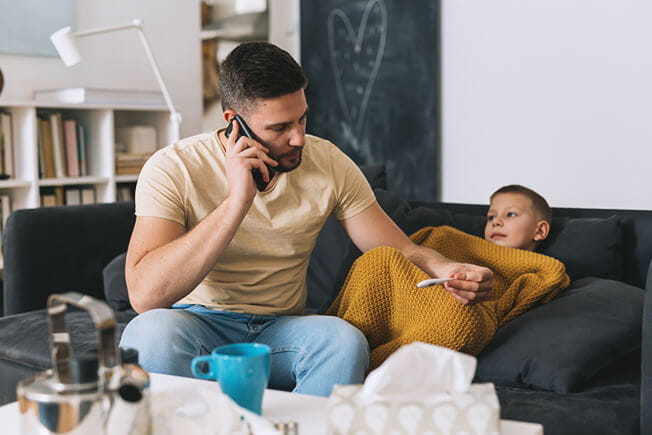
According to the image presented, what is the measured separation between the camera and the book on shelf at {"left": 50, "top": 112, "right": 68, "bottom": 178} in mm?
3223

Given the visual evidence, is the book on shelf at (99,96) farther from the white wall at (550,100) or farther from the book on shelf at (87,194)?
the white wall at (550,100)

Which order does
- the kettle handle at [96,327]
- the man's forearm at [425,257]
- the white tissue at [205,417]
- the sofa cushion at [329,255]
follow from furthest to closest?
the sofa cushion at [329,255] → the man's forearm at [425,257] → the white tissue at [205,417] → the kettle handle at [96,327]

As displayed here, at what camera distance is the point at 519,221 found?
6.80 ft

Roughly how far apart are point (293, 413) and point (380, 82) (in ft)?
9.20

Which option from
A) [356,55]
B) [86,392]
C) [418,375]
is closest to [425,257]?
[418,375]

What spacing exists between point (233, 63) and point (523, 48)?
1.94 metres

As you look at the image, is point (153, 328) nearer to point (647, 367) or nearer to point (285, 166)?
point (285, 166)

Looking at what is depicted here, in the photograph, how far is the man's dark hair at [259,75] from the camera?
168 cm

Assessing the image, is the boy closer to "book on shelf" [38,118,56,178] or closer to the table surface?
the table surface

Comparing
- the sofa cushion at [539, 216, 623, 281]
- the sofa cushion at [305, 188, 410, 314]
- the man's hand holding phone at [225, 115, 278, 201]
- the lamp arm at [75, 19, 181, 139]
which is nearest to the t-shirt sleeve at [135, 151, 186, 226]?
the man's hand holding phone at [225, 115, 278, 201]

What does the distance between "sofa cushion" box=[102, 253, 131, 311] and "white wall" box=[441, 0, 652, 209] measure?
1.76 meters

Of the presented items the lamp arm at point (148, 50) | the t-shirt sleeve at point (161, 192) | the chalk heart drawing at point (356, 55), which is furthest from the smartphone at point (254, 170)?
the chalk heart drawing at point (356, 55)

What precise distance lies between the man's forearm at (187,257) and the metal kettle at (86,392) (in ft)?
2.02

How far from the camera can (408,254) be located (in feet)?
6.27
